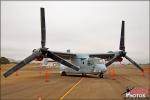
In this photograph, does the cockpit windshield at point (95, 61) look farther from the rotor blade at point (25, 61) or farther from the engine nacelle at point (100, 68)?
the rotor blade at point (25, 61)

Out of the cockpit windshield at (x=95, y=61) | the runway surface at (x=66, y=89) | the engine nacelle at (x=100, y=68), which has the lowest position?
the runway surface at (x=66, y=89)

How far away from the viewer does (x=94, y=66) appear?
110ft

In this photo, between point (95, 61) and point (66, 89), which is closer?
point (66, 89)

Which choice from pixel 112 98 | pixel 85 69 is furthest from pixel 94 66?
pixel 112 98

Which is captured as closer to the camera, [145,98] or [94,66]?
[145,98]

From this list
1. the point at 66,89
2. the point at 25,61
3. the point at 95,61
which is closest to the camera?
the point at 66,89

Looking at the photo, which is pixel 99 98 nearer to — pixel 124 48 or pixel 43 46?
pixel 43 46

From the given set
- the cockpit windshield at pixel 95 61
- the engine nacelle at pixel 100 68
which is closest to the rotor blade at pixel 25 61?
the engine nacelle at pixel 100 68

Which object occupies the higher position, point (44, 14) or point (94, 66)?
point (44, 14)

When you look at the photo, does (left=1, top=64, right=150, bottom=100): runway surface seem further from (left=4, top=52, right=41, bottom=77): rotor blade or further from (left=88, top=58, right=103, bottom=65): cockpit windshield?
(left=88, top=58, right=103, bottom=65): cockpit windshield

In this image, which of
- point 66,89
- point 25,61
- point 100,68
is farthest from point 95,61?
point 66,89

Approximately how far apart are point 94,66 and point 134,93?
19010mm

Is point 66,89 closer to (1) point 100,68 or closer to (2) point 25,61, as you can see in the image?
(2) point 25,61

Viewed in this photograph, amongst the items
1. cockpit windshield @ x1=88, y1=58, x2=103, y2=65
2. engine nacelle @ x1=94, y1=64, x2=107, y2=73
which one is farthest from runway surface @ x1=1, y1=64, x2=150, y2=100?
cockpit windshield @ x1=88, y1=58, x2=103, y2=65
